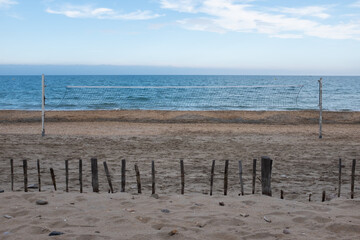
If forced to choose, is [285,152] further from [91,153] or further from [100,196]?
[100,196]

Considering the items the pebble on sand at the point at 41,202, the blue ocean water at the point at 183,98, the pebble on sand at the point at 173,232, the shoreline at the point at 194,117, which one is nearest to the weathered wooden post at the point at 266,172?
the pebble on sand at the point at 173,232

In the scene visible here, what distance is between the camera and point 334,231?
13.3 feet

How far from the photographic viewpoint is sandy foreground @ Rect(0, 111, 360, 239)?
4.10 meters

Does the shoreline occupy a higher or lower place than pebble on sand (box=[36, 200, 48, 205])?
lower

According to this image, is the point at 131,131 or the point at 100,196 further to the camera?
the point at 131,131

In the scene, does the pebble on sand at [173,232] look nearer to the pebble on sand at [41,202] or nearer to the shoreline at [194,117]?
the pebble on sand at [41,202]

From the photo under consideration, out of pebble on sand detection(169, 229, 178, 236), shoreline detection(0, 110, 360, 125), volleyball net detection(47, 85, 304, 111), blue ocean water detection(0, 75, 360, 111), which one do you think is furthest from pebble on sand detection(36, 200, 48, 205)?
volleyball net detection(47, 85, 304, 111)

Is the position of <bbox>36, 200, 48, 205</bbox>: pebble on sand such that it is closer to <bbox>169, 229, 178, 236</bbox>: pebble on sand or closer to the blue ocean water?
<bbox>169, 229, 178, 236</bbox>: pebble on sand

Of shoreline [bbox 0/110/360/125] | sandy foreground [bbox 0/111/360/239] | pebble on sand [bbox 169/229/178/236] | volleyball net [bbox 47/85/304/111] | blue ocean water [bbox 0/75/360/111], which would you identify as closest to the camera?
pebble on sand [bbox 169/229/178/236]

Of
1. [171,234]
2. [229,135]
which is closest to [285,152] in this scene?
[229,135]

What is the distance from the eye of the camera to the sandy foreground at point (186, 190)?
13.5 ft

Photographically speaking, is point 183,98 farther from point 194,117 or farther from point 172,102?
point 194,117

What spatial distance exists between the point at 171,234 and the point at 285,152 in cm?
658

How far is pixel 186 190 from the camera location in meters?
6.24
